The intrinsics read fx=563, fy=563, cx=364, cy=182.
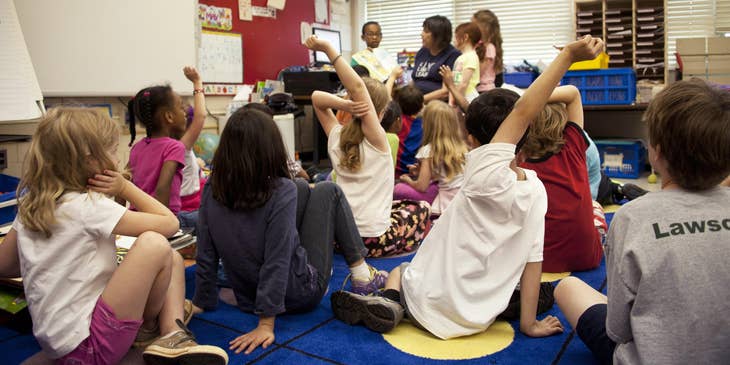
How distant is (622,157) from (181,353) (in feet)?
14.0

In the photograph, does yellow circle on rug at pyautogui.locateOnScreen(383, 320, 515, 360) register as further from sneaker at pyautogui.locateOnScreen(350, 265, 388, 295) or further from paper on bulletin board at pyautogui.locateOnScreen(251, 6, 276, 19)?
paper on bulletin board at pyautogui.locateOnScreen(251, 6, 276, 19)

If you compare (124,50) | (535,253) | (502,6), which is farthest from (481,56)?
(535,253)

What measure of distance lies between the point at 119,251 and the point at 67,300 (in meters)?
0.55

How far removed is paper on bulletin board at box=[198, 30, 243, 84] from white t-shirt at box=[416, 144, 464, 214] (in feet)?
8.51

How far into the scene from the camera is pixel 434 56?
13.5 ft

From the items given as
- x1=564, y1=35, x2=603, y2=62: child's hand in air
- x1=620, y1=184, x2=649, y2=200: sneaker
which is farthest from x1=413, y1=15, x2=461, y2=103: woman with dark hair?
x1=564, y1=35, x2=603, y2=62: child's hand in air

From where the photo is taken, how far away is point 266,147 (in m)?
1.59

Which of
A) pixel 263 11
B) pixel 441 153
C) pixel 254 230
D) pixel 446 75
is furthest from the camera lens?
pixel 263 11

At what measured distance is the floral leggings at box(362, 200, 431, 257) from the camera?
238 cm

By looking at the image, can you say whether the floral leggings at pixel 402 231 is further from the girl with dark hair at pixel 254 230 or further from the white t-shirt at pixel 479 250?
the white t-shirt at pixel 479 250

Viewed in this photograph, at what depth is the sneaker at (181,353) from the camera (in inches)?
51.8

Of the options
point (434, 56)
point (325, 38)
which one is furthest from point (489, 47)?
point (325, 38)

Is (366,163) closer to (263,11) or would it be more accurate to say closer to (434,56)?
(434,56)

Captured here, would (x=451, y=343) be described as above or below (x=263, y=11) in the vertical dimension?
below
